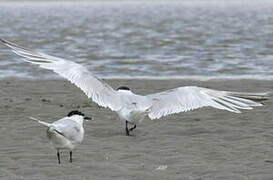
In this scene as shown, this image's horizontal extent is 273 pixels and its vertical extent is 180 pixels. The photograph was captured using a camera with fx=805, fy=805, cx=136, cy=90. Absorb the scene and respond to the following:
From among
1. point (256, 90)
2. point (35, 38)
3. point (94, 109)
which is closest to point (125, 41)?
point (35, 38)

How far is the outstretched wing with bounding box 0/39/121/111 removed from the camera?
9.47m

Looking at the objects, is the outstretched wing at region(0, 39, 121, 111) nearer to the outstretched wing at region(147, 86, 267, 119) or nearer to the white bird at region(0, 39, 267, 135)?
the white bird at region(0, 39, 267, 135)

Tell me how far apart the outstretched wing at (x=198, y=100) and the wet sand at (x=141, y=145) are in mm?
498

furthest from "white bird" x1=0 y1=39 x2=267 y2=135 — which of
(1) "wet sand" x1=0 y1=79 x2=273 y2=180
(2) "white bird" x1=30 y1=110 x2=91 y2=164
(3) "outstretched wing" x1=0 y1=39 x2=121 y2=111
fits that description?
(2) "white bird" x1=30 y1=110 x2=91 y2=164

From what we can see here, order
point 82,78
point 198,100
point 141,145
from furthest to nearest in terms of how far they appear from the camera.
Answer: point 141,145, point 82,78, point 198,100

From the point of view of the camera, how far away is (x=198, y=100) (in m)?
9.32

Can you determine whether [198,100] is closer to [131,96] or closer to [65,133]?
[131,96]

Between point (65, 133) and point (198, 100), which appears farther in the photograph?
point (198, 100)

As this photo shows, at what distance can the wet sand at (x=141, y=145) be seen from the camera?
8.33 metres

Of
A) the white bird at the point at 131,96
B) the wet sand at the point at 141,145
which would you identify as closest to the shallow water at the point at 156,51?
the wet sand at the point at 141,145

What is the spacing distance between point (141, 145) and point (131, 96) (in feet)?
2.03

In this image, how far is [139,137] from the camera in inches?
415

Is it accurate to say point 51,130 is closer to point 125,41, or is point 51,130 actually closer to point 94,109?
point 94,109

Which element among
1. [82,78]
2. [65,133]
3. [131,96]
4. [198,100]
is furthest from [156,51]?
[65,133]
